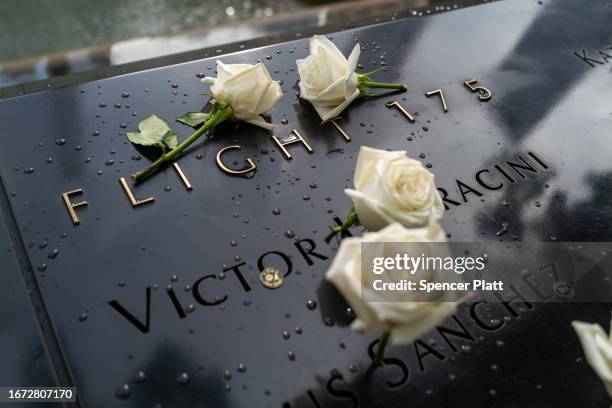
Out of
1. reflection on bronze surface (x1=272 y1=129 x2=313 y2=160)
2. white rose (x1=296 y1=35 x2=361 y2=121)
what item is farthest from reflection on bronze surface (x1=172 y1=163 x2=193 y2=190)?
white rose (x1=296 y1=35 x2=361 y2=121)

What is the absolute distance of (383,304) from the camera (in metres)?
0.75

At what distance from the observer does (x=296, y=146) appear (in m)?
1.33

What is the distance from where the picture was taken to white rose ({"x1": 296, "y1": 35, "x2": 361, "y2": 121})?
1.29m

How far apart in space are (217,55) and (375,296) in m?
1.03

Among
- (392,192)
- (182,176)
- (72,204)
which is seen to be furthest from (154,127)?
(392,192)

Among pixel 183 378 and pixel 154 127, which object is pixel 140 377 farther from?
pixel 154 127

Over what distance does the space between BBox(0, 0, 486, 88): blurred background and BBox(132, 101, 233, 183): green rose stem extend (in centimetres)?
46

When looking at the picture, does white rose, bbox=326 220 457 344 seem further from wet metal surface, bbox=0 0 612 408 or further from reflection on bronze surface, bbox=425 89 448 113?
reflection on bronze surface, bbox=425 89 448 113

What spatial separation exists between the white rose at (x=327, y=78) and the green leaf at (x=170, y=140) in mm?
331

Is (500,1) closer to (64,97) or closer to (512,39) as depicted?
(512,39)

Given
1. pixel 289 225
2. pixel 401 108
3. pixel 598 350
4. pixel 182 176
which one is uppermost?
pixel 182 176

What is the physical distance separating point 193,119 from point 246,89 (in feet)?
0.53

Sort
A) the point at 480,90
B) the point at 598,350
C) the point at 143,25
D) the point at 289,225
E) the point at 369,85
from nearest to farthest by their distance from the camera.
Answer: the point at 598,350 < the point at 289,225 < the point at 369,85 < the point at 480,90 < the point at 143,25

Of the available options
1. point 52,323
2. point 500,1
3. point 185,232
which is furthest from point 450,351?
point 500,1
